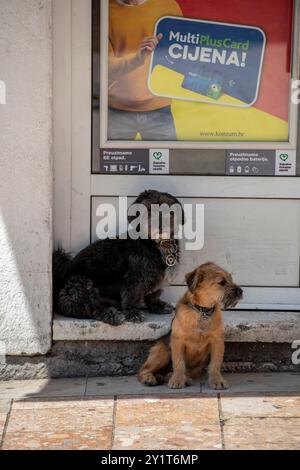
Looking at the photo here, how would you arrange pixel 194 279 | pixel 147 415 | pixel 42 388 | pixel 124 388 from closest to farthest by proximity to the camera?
pixel 147 415 → pixel 194 279 → pixel 124 388 → pixel 42 388

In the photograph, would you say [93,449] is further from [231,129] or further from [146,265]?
[231,129]

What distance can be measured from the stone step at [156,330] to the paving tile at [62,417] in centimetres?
74

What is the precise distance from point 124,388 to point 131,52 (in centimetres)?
265

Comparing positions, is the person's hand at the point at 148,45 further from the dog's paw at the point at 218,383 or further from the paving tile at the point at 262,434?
the paving tile at the point at 262,434

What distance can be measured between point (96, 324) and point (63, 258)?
616mm

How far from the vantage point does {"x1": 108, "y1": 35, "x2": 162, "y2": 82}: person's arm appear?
22.3 feet

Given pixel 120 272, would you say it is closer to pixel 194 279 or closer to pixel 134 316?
pixel 134 316

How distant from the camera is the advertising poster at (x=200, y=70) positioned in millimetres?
6766

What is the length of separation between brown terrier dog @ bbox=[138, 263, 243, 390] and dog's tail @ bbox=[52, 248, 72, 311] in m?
0.95

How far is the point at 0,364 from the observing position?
6.54 meters

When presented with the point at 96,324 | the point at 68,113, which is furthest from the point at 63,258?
the point at 68,113

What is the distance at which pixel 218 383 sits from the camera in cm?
613

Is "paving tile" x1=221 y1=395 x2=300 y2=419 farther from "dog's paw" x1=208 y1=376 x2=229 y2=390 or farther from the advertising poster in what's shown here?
the advertising poster

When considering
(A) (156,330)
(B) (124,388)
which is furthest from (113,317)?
(B) (124,388)
